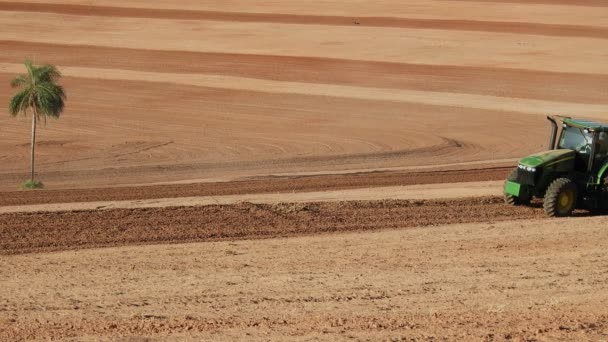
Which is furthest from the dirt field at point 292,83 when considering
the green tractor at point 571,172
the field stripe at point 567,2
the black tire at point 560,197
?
the black tire at point 560,197

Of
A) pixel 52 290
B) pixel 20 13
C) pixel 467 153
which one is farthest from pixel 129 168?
pixel 20 13

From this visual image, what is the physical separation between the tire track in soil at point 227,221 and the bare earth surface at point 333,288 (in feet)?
2.63

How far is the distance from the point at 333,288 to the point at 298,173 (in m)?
17.5

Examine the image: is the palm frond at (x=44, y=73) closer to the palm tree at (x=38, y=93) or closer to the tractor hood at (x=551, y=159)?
the palm tree at (x=38, y=93)

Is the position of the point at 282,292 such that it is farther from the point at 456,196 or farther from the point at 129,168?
the point at 129,168

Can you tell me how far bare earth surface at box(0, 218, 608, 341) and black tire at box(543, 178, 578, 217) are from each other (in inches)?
24.3

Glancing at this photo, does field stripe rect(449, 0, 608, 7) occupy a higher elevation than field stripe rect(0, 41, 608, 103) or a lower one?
higher

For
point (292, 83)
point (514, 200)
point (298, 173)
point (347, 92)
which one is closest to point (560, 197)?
point (514, 200)

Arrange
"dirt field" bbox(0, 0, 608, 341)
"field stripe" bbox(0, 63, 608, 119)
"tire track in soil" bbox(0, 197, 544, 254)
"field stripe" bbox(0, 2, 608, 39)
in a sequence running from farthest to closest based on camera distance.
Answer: "field stripe" bbox(0, 2, 608, 39)
"field stripe" bbox(0, 63, 608, 119)
"tire track in soil" bbox(0, 197, 544, 254)
"dirt field" bbox(0, 0, 608, 341)

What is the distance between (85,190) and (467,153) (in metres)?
14.1

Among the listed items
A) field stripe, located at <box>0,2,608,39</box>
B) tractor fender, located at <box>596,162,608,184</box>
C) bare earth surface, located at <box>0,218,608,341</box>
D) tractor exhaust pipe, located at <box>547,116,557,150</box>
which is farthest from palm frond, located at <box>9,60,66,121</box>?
field stripe, located at <box>0,2,608,39</box>

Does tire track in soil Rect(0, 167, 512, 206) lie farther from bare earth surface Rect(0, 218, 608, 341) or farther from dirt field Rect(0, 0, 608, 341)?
bare earth surface Rect(0, 218, 608, 341)

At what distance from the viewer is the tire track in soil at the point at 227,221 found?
18.7 meters

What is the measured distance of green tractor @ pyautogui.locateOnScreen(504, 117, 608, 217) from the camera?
20.3 metres
